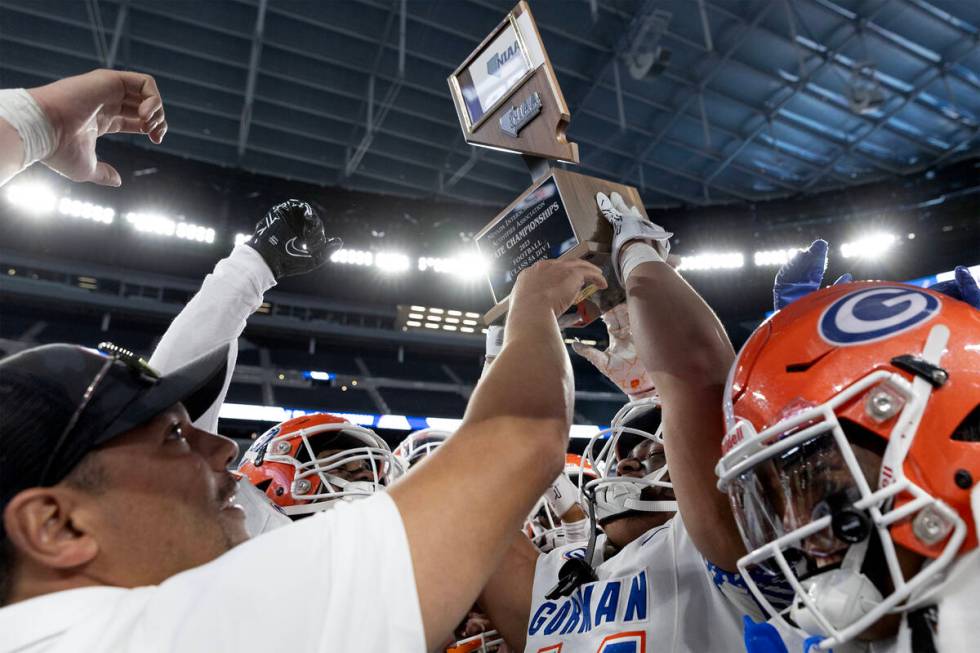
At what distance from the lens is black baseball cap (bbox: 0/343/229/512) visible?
95 centimetres

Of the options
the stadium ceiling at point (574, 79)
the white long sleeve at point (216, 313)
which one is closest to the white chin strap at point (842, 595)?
the white long sleeve at point (216, 313)

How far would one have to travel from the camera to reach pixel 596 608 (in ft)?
5.94

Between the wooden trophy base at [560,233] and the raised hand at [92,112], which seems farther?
the wooden trophy base at [560,233]

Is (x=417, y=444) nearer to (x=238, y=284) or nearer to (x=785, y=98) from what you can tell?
(x=238, y=284)

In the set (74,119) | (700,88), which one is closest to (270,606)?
(74,119)

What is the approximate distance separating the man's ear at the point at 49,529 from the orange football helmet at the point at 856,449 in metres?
1.02

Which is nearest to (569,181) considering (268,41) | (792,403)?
(792,403)

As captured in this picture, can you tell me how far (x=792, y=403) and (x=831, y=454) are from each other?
0.10m

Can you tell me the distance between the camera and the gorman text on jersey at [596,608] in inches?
68.5

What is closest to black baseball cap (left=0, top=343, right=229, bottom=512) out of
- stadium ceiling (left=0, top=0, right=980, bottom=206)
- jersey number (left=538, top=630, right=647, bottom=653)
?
jersey number (left=538, top=630, right=647, bottom=653)

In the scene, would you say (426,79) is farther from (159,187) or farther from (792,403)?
(792,403)

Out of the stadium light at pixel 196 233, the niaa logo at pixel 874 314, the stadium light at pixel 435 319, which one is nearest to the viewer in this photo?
the niaa logo at pixel 874 314

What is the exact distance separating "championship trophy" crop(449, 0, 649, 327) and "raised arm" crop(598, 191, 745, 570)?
0.16m

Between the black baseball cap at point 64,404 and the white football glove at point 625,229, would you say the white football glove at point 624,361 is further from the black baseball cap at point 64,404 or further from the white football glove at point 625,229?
the black baseball cap at point 64,404
